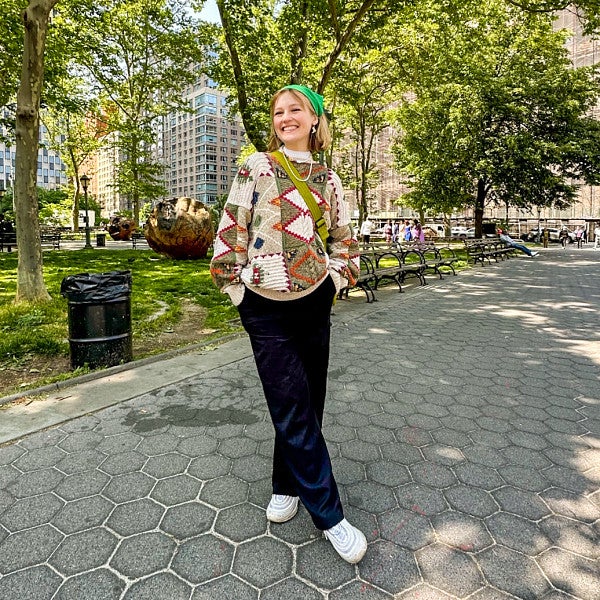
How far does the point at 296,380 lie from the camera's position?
216cm

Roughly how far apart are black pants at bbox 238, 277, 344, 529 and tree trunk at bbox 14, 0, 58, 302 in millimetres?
6747

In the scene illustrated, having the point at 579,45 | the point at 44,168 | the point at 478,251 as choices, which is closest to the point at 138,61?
the point at 478,251

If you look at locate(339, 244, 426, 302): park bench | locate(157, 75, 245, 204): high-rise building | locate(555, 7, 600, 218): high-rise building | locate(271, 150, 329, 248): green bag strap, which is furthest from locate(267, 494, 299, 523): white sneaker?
locate(157, 75, 245, 204): high-rise building

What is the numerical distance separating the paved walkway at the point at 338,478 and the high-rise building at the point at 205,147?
129908 millimetres

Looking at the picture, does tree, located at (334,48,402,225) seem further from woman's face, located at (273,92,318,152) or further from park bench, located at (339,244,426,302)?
woman's face, located at (273,92,318,152)

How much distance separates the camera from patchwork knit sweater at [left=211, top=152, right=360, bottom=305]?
2.05m

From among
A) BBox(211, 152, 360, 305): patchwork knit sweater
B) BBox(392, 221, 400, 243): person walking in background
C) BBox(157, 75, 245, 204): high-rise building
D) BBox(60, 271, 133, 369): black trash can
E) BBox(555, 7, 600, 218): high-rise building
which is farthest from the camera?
BBox(157, 75, 245, 204): high-rise building

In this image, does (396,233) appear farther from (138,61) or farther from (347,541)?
(347,541)

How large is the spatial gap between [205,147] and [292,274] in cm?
14038

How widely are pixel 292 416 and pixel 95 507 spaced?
4.40 ft

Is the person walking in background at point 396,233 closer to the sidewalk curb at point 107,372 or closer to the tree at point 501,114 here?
the tree at point 501,114

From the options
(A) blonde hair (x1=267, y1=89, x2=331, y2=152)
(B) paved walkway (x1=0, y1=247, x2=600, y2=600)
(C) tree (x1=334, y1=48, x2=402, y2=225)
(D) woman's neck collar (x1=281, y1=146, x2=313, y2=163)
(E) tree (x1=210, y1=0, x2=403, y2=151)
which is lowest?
(B) paved walkway (x1=0, y1=247, x2=600, y2=600)

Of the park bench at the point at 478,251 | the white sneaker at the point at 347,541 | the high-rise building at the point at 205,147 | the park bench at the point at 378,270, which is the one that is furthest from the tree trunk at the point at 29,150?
the high-rise building at the point at 205,147

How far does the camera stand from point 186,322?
727cm
